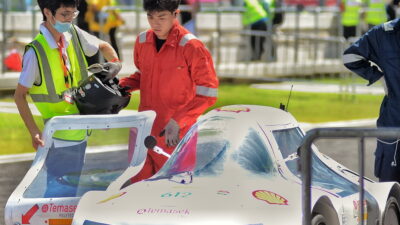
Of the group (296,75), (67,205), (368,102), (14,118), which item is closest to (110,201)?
(67,205)

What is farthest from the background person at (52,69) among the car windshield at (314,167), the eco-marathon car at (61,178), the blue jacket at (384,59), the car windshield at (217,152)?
the blue jacket at (384,59)

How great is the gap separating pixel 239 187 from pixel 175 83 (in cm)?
147

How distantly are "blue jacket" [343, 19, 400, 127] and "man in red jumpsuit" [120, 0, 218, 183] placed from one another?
3.51ft

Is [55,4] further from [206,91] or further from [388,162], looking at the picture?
[388,162]

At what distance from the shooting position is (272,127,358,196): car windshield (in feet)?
24.1

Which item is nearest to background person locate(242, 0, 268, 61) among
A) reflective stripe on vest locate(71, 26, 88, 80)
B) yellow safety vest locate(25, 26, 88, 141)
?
reflective stripe on vest locate(71, 26, 88, 80)

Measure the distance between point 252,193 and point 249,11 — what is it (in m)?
20.2

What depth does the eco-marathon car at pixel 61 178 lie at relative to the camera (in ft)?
24.3

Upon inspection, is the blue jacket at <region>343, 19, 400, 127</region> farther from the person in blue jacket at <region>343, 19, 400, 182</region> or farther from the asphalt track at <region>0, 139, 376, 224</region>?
the asphalt track at <region>0, 139, 376, 224</region>

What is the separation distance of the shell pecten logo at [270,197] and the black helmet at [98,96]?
5.08ft

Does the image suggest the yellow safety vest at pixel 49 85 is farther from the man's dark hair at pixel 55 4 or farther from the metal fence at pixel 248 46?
the metal fence at pixel 248 46

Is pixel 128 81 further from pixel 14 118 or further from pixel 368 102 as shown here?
pixel 368 102

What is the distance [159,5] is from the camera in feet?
26.8

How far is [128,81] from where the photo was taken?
851 centimetres
